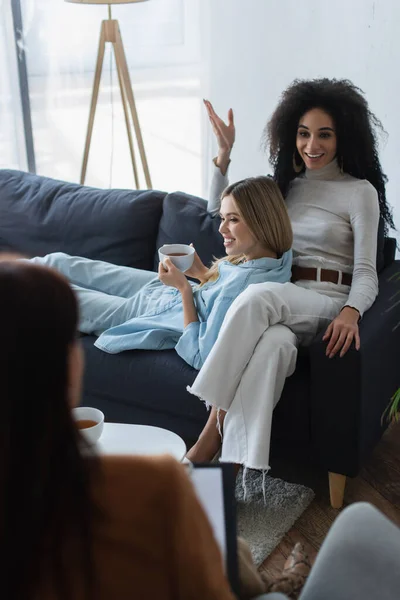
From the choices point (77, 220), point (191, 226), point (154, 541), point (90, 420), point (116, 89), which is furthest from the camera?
point (116, 89)

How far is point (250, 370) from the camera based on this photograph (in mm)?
1993

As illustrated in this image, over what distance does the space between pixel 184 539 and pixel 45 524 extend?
0.44 ft

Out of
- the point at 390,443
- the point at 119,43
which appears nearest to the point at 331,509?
the point at 390,443

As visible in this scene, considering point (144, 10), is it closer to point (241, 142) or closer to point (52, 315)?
point (241, 142)

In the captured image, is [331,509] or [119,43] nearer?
A: [331,509]

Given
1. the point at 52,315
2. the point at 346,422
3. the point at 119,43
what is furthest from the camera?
the point at 119,43

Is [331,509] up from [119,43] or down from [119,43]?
down

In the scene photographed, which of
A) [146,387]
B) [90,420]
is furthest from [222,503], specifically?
[146,387]

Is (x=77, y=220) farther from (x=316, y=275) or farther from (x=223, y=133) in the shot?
(x=316, y=275)

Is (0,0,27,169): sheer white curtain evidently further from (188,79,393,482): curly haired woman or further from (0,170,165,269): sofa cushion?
(188,79,393,482): curly haired woman

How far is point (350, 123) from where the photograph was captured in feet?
7.71

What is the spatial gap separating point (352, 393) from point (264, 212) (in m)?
0.63

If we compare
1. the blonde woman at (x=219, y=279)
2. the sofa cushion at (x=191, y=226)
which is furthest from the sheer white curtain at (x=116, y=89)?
the blonde woman at (x=219, y=279)

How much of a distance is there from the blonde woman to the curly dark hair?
9.9 inches
